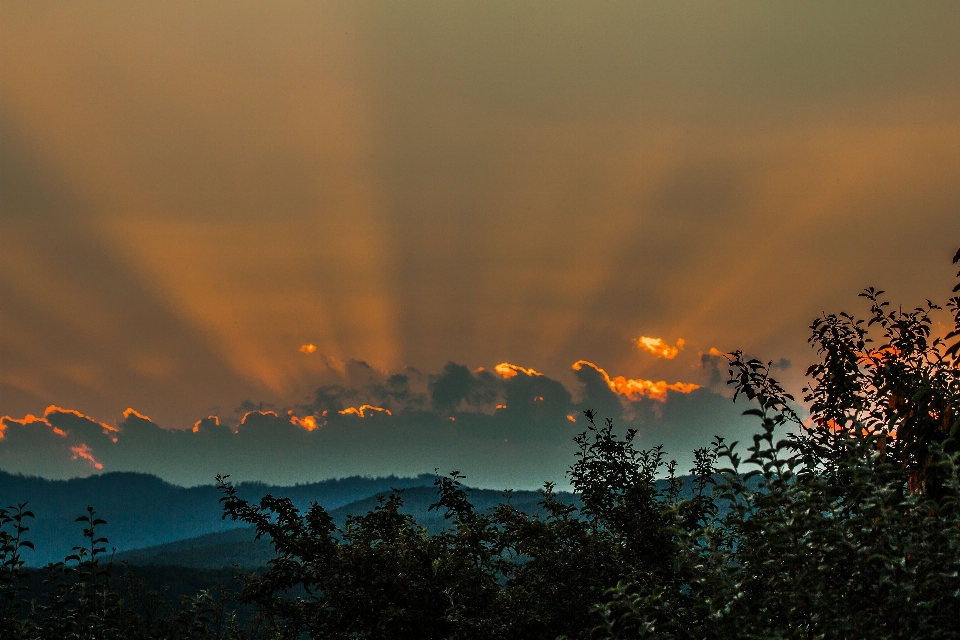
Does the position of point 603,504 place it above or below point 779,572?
above

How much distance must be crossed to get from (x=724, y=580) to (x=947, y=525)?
8.19 ft

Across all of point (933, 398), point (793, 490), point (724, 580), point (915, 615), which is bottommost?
point (915, 615)

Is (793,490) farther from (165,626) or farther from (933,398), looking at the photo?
(165,626)

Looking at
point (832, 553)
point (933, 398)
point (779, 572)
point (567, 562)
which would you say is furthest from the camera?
point (567, 562)

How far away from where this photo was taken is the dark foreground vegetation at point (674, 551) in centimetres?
838

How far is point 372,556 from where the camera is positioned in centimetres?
1661

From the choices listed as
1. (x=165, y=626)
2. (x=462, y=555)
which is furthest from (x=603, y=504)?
Answer: (x=165, y=626)

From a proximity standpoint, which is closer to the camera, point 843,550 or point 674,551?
point 843,550

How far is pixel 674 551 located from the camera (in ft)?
51.0

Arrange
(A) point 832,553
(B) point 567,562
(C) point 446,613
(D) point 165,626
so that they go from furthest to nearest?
1. (D) point 165,626
2. (B) point 567,562
3. (C) point 446,613
4. (A) point 832,553

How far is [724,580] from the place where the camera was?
884 cm

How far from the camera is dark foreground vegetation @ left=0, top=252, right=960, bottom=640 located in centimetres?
838

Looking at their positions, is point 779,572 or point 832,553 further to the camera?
point 779,572

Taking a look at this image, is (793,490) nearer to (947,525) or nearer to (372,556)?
(947,525)
